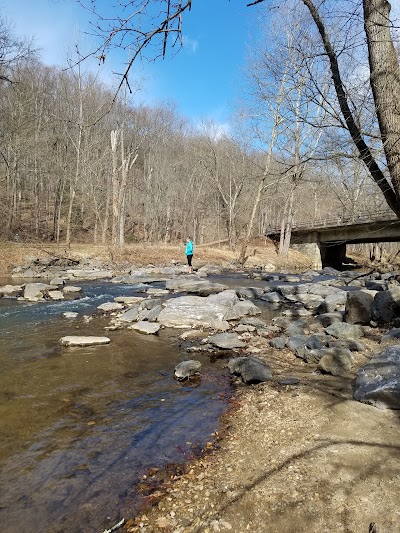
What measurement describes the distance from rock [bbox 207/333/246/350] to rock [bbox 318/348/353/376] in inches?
78.6

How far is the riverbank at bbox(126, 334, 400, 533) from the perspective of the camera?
8.26 ft

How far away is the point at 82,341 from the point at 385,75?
6.71 m

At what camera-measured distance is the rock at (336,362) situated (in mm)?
5453

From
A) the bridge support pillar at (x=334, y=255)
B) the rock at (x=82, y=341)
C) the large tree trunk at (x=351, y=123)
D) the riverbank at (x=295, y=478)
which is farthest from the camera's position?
the bridge support pillar at (x=334, y=255)

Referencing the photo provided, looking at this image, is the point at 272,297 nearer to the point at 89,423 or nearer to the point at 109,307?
the point at 109,307

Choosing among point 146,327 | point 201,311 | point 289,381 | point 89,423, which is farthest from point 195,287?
point 89,423

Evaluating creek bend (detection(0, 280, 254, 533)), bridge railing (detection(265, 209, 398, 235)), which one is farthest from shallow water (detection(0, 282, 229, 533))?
bridge railing (detection(265, 209, 398, 235))

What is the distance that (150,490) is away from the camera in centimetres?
313

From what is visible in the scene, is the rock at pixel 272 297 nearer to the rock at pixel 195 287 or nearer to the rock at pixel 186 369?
the rock at pixel 195 287

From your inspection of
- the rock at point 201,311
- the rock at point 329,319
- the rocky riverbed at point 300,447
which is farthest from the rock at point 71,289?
the rock at point 329,319

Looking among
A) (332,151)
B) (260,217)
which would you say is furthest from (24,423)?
(260,217)

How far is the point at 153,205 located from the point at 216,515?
124 ft

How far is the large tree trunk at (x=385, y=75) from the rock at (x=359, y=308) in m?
5.38

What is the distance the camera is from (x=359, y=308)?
860 cm
